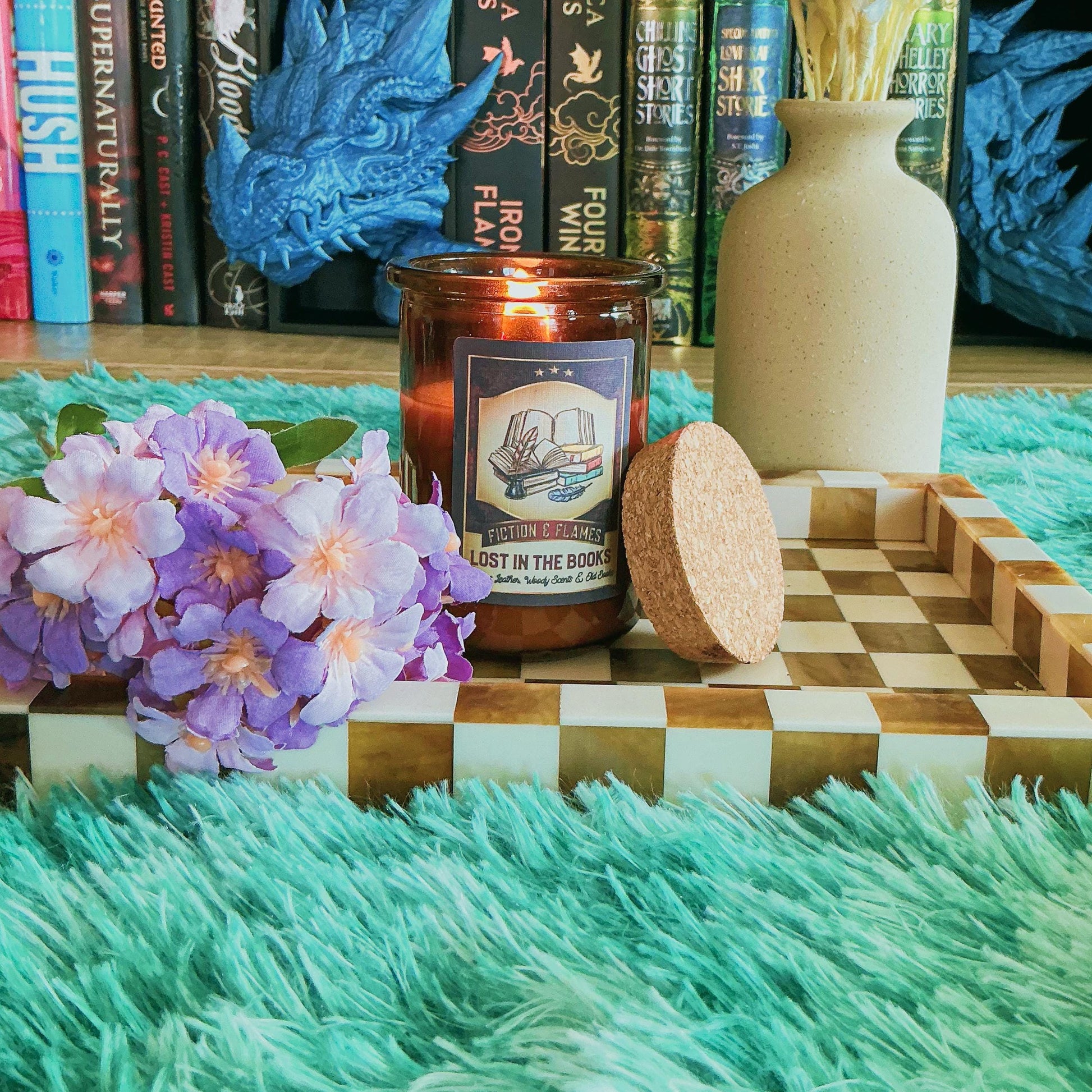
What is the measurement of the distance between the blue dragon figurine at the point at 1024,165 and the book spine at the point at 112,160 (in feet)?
2.71

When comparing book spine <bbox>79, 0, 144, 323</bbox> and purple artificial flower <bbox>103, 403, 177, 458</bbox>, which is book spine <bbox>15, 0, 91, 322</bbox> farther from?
purple artificial flower <bbox>103, 403, 177, 458</bbox>

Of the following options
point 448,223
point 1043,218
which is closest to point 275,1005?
point 448,223

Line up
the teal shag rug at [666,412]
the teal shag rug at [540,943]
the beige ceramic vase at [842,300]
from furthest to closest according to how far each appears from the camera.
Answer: the teal shag rug at [666,412], the beige ceramic vase at [842,300], the teal shag rug at [540,943]

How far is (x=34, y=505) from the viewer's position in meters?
0.42

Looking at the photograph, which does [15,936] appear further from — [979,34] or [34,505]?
[979,34]

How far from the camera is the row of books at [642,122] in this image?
1.28 metres

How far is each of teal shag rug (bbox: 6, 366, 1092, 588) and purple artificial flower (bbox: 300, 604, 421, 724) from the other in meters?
0.60

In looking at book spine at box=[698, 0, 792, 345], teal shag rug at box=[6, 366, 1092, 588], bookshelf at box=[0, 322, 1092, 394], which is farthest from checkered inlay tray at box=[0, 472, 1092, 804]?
book spine at box=[698, 0, 792, 345]

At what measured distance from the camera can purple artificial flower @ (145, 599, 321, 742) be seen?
0.43 metres

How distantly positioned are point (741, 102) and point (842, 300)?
53 centimetres

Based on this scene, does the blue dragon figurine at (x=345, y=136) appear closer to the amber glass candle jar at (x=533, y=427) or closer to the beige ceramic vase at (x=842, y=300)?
the beige ceramic vase at (x=842, y=300)

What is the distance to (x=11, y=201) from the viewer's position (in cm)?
137

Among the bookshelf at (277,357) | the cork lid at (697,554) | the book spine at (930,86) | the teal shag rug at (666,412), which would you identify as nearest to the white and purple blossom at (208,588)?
the cork lid at (697,554)

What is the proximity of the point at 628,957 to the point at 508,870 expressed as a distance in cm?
5
